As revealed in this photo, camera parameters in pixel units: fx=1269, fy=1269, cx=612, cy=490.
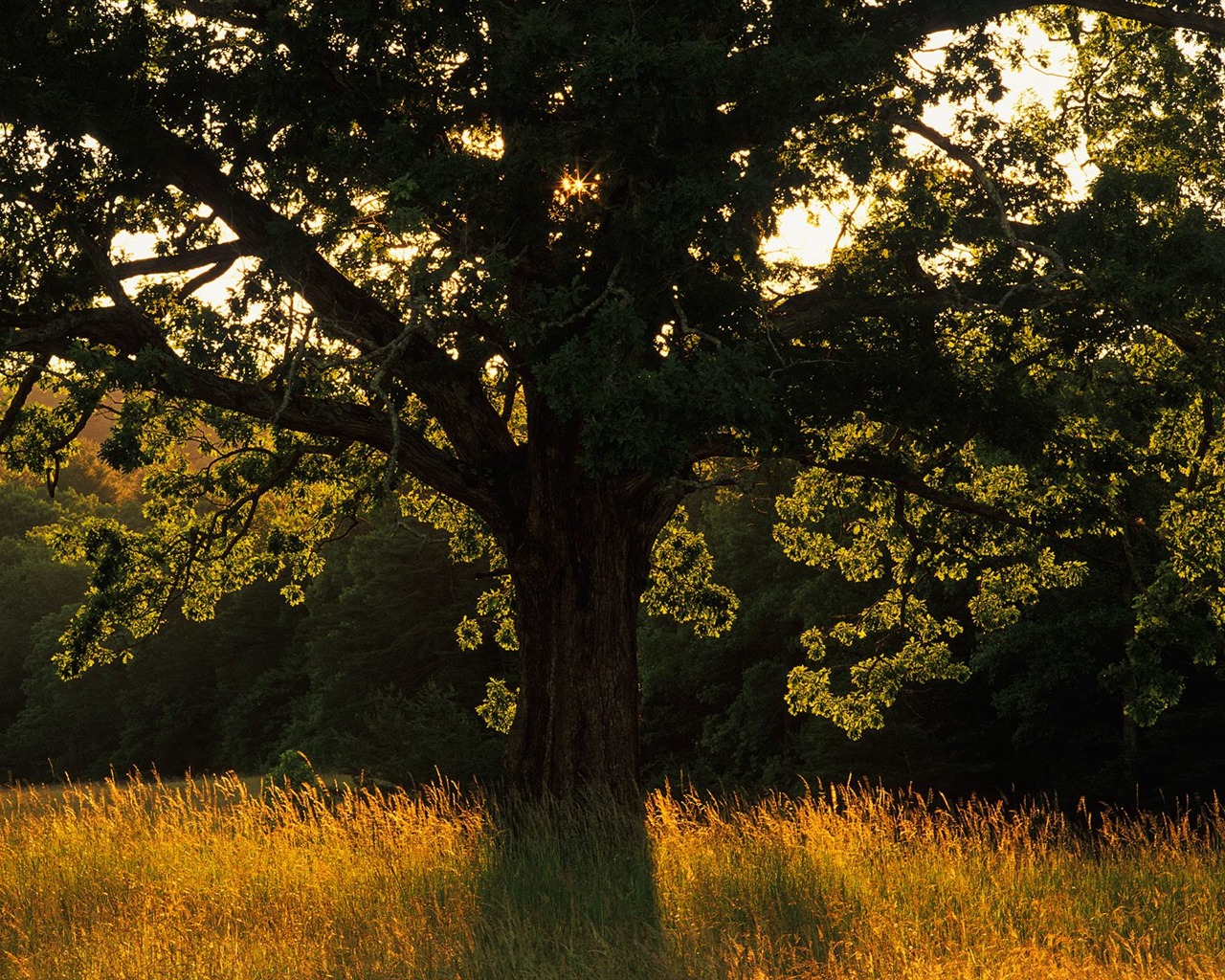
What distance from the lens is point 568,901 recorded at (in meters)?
8.08

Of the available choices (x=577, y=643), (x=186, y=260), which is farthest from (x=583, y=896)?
(x=186, y=260)

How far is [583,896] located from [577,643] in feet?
13.1

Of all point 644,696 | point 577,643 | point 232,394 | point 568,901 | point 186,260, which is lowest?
point 644,696

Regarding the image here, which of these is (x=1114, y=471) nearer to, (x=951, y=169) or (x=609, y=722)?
(x=951, y=169)

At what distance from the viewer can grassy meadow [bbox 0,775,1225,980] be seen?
6531mm

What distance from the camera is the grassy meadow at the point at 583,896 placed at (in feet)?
21.4

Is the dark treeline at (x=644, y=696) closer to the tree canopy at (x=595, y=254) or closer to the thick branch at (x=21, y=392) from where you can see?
the tree canopy at (x=595, y=254)

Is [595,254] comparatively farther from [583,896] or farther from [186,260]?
[583,896]

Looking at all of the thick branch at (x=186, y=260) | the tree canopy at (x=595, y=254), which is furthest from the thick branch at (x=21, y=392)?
the thick branch at (x=186, y=260)

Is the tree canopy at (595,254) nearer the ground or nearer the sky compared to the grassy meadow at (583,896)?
nearer the sky

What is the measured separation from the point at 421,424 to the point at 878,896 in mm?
9485

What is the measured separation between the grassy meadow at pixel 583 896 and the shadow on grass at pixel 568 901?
24 mm

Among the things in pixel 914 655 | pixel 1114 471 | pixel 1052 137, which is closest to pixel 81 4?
pixel 1052 137

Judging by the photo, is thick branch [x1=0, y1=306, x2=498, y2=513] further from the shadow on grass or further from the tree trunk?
the shadow on grass
